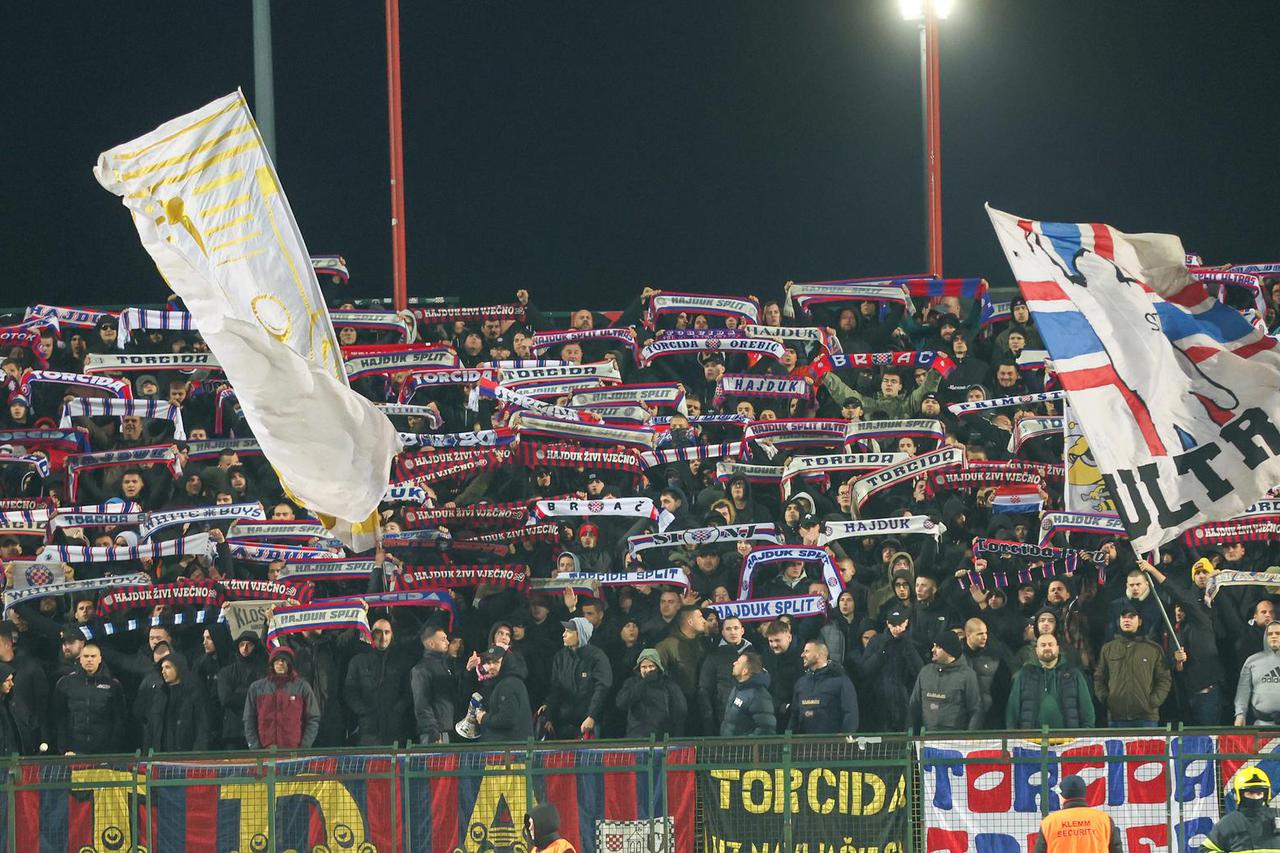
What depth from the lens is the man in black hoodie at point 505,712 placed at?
1622cm

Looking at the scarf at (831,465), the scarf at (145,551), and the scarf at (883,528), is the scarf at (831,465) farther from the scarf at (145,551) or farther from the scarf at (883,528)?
the scarf at (145,551)

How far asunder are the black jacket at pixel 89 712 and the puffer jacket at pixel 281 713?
111 centimetres

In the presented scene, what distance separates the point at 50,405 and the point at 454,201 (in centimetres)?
1199

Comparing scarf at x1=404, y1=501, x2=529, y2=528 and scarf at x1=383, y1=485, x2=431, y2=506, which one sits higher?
scarf at x1=383, y1=485, x2=431, y2=506

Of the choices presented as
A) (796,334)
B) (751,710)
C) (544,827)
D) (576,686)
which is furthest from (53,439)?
(544,827)

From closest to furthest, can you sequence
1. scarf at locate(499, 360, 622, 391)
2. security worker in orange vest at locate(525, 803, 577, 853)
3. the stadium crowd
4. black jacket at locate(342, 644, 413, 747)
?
security worker in orange vest at locate(525, 803, 577, 853)
the stadium crowd
black jacket at locate(342, 644, 413, 747)
scarf at locate(499, 360, 622, 391)

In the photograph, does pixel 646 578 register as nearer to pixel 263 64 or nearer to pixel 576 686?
pixel 576 686

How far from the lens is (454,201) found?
112 feet

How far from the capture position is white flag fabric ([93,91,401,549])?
40.2ft

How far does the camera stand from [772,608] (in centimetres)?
1727

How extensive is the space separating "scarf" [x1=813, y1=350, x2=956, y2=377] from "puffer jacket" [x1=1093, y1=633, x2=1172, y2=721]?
677 cm

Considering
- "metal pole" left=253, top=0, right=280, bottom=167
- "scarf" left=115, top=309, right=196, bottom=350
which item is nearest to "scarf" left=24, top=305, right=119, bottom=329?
"scarf" left=115, top=309, right=196, bottom=350

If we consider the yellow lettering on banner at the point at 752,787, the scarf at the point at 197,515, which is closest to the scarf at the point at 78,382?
the scarf at the point at 197,515

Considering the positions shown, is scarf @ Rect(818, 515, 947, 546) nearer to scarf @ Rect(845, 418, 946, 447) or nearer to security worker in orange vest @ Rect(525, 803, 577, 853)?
scarf @ Rect(845, 418, 946, 447)
